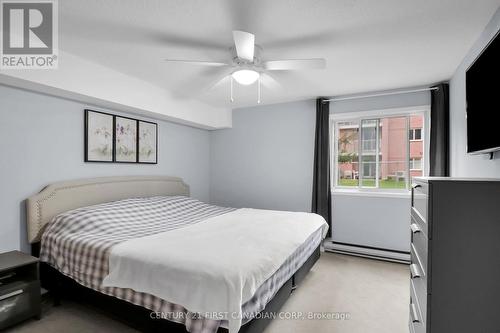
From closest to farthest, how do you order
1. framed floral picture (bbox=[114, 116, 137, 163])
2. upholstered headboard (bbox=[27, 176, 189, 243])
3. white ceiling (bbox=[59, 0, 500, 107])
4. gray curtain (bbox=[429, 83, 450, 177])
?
white ceiling (bbox=[59, 0, 500, 107]), upholstered headboard (bbox=[27, 176, 189, 243]), gray curtain (bbox=[429, 83, 450, 177]), framed floral picture (bbox=[114, 116, 137, 163])

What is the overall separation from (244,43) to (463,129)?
2375 millimetres

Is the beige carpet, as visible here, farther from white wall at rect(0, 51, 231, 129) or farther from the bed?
white wall at rect(0, 51, 231, 129)

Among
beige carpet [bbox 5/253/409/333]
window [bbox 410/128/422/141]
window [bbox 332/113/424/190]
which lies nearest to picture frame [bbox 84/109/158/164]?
beige carpet [bbox 5/253/409/333]

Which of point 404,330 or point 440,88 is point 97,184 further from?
point 440,88

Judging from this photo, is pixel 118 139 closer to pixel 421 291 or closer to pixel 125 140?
pixel 125 140

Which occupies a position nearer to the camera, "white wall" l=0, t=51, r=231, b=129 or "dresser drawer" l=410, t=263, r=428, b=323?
"dresser drawer" l=410, t=263, r=428, b=323

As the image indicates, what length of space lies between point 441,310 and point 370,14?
1910 millimetres

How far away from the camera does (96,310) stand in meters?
2.33

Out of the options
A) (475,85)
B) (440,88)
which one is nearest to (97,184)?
(475,85)

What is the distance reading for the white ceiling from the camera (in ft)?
5.70

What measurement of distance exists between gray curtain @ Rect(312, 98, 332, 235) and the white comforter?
→ 1494 mm

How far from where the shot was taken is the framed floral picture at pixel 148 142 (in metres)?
3.64

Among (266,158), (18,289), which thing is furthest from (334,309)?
(18,289)

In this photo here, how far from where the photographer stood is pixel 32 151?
8.30 feet
